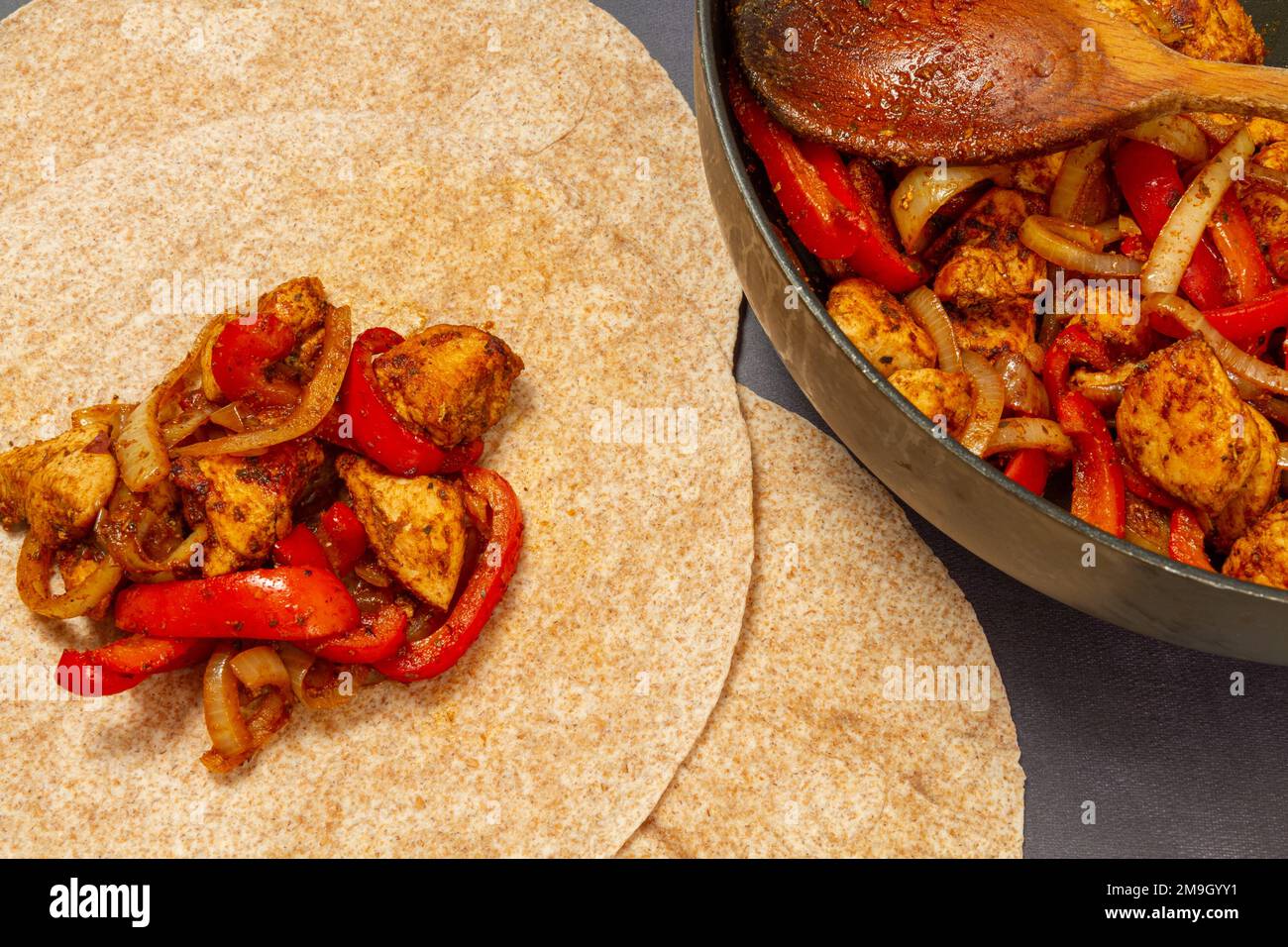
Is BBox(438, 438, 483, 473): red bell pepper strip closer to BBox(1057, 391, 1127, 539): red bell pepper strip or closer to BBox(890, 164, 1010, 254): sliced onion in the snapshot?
BBox(890, 164, 1010, 254): sliced onion

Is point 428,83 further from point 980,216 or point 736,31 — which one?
point 980,216

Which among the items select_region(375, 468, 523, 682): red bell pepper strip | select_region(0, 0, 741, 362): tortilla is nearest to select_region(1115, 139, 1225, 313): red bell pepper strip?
select_region(0, 0, 741, 362): tortilla

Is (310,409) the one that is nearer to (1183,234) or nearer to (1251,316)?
(1183,234)

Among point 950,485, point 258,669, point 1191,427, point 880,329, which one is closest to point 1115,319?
point 1191,427

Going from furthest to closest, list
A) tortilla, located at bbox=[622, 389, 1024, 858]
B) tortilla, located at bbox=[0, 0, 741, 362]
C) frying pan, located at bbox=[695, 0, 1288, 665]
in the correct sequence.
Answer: tortilla, located at bbox=[0, 0, 741, 362] → tortilla, located at bbox=[622, 389, 1024, 858] → frying pan, located at bbox=[695, 0, 1288, 665]

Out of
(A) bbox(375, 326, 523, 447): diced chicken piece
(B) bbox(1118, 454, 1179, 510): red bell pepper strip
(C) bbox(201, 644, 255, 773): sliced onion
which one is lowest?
Answer: (C) bbox(201, 644, 255, 773): sliced onion
